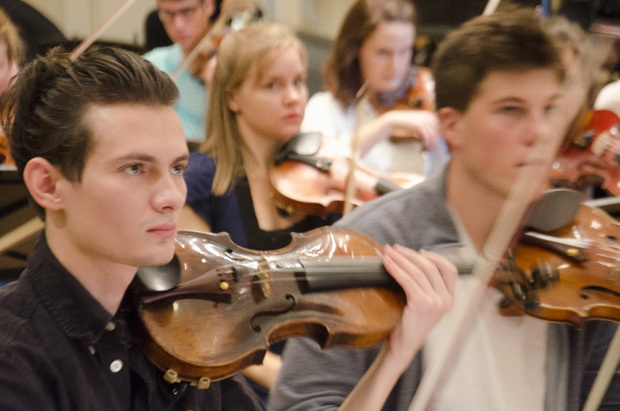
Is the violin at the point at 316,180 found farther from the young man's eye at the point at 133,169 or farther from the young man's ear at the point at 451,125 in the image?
the young man's eye at the point at 133,169

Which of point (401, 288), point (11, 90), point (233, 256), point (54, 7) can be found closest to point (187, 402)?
point (233, 256)

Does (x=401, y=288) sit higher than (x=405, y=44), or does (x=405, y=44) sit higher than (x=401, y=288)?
(x=401, y=288)

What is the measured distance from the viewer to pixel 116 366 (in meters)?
0.70

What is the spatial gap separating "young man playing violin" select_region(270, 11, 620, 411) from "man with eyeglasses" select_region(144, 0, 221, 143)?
1.08 metres

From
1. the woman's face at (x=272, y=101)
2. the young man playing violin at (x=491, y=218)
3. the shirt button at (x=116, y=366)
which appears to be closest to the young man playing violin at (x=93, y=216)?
the shirt button at (x=116, y=366)

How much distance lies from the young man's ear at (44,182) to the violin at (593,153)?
3.75 ft

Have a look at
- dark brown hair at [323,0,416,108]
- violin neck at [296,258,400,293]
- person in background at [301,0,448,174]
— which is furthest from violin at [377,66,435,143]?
violin neck at [296,258,400,293]

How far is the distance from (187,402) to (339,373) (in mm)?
217

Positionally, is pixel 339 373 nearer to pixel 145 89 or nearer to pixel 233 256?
pixel 233 256

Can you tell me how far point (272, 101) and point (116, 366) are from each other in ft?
3.08

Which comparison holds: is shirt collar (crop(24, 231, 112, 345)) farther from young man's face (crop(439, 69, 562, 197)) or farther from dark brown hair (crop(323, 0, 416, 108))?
dark brown hair (crop(323, 0, 416, 108))

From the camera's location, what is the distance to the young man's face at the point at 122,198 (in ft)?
2.32

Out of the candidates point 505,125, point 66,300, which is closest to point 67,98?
point 66,300

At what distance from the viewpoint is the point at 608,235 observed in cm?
112
